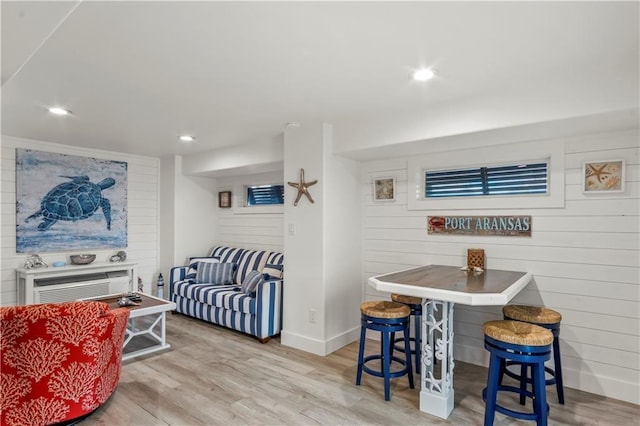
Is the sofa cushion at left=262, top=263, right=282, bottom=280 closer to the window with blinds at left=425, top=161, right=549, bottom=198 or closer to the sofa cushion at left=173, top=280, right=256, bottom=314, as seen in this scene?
the sofa cushion at left=173, top=280, right=256, bottom=314

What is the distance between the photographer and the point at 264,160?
14.4ft

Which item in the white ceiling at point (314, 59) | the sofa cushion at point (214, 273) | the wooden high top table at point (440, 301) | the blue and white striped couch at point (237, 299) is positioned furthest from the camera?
the sofa cushion at point (214, 273)

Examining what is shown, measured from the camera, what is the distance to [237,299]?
4.07 m

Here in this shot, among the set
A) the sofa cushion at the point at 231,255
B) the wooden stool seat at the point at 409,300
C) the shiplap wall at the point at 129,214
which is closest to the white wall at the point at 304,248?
the wooden stool seat at the point at 409,300

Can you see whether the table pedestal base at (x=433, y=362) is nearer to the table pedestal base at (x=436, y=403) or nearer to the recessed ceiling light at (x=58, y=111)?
the table pedestal base at (x=436, y=403)

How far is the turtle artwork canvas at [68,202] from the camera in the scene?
4371 mm

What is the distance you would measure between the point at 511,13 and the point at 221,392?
3.07 meters

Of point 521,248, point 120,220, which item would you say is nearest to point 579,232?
point 521,248

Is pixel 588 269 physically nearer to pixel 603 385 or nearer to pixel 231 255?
pixel 603 385

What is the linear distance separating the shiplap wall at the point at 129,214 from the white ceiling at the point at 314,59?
3.67ft

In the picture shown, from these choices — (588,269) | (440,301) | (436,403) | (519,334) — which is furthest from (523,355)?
(588,269)

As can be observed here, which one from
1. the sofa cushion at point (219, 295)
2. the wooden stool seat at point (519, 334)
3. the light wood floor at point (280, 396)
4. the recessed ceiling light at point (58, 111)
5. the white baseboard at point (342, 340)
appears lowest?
the light wood floor at point (280, 396)

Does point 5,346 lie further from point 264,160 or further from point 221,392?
point 264,160

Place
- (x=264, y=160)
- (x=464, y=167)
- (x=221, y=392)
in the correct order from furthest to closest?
(x=264, y=160) < (x=464, y=167) < (x=221, y=392)
